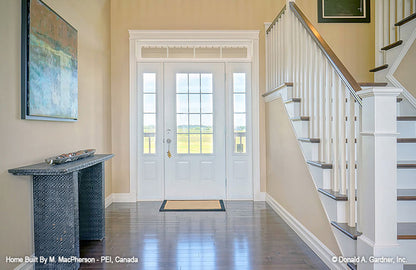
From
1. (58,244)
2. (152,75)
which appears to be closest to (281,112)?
(152,75)

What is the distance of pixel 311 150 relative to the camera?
2.64 metres

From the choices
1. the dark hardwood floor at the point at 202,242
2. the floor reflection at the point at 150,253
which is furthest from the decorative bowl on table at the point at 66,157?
the floor reflection at the point at 150,253

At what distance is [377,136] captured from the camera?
5.80 feet

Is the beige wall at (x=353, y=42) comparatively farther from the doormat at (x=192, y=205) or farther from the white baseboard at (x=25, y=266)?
the white baseboard at (x=25, y=266)

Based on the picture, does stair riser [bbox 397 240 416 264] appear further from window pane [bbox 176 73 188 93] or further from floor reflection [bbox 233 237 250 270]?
window pane [bbox 176 73 188 93]

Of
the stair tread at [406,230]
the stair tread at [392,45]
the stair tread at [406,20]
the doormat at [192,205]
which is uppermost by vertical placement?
the stair tread at [406,20]

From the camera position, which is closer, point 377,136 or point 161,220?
point 377,136

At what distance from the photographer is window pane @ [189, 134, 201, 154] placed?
4598 millimetres

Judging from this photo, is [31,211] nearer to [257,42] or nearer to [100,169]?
[100,169]

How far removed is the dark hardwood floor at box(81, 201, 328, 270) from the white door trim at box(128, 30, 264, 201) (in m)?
0.72

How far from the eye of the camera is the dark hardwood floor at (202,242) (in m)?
2.44

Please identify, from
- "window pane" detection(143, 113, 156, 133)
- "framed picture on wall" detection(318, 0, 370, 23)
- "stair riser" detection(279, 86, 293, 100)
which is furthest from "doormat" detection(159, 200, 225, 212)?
"framed picture on wall" detection(318, 0, 370, 23)

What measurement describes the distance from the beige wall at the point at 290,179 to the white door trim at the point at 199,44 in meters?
0.22

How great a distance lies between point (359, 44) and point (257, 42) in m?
1.54
